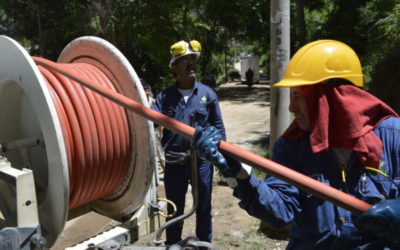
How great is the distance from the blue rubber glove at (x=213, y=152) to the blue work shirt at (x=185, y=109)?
1.95 meters

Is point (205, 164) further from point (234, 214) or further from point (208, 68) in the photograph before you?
point (208, 68)

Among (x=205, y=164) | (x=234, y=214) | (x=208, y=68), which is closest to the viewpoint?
(x=205, y=164)

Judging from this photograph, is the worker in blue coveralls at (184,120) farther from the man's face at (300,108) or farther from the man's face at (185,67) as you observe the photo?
the man's face at (300,108)

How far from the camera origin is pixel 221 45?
25672 mm

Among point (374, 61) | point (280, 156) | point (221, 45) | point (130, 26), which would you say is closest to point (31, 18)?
point (130, 26)

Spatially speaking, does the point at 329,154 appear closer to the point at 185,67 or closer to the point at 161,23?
the point at 185,67

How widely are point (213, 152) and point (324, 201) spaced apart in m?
0.56

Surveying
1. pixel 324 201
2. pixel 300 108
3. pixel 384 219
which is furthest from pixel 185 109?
pixel 384 219

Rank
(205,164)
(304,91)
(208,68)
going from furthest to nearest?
(208,68), (205,164), (304,91)

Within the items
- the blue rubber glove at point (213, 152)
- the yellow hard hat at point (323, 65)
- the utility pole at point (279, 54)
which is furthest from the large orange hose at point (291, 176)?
the utility pole at point (279, 54)

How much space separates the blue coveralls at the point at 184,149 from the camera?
144 inches

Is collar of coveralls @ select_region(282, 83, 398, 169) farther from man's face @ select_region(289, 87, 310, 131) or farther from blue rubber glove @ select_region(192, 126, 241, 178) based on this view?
blue rubber glove @ select_region(192, 126, 241, 178)

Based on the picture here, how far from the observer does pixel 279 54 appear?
4059mm

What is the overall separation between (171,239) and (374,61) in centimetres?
451
